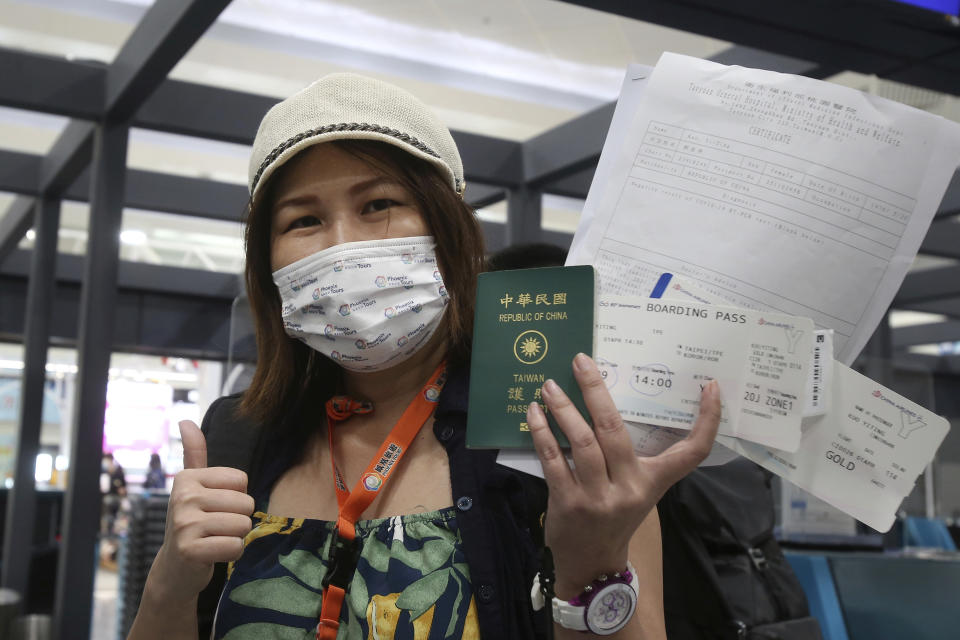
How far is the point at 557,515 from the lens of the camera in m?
0.92

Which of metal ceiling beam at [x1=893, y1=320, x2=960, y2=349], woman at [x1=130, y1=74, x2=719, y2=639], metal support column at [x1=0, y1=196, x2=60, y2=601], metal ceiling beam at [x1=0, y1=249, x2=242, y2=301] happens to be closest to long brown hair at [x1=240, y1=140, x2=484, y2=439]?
woman at [x1=130, y1=74, x2=719, y2=639]

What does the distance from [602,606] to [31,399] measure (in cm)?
584

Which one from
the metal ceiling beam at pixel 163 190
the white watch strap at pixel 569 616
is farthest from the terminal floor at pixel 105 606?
the white watch strap at pixel 569 616

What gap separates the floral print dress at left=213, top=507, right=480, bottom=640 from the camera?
1167 mm

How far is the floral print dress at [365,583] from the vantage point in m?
1.17

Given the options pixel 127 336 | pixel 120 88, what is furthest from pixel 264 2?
pixel 127 336

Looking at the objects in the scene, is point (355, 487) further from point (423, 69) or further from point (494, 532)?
point (423, 69)

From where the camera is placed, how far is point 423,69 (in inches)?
226

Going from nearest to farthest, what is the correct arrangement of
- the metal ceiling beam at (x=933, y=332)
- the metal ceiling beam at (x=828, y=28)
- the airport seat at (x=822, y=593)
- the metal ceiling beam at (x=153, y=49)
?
the metal ceiling beam at (x=828, y=28) → the airport seat at (x=822, y=593) → the metal ceiling beam at (x=153, y=49) → the metal ceiling beam at (x=933, y=332)

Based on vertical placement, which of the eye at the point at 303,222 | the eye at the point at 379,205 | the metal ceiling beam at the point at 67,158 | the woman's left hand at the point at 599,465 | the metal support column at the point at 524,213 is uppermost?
the metal ceiling beam at the point at 67,158

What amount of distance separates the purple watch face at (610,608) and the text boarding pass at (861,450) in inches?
8.5

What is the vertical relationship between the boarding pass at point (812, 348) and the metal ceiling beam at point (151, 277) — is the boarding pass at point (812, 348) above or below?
below

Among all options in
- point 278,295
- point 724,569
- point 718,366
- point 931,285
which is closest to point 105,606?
point 931,285

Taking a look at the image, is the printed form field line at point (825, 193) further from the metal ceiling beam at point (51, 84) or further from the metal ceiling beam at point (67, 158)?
the metal ceiling beam at point (67, 158)
